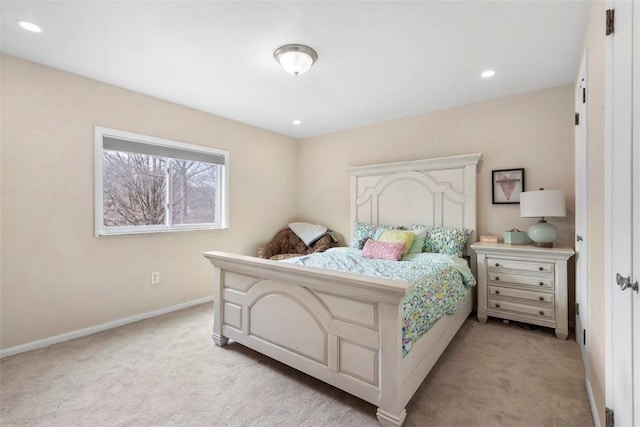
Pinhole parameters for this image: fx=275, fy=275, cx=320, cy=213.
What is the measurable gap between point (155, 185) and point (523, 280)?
394 centimetres

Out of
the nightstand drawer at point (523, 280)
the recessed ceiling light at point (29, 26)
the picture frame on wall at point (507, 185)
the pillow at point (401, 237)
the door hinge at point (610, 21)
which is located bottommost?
the nightstand drawer at point (523, 280)

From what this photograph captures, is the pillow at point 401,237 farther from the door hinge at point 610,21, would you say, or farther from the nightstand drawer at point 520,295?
the door hinge at point 610,21

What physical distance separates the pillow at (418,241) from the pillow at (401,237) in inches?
2.2

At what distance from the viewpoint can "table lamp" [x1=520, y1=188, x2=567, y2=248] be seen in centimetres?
244

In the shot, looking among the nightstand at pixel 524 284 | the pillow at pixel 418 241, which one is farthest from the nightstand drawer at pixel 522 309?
the pillow at pixel 418 241

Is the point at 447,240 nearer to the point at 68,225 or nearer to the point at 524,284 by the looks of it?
the point at 524,284

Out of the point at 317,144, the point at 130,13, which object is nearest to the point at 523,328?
the point at 317,144

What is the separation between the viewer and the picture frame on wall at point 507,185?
292 centimetres

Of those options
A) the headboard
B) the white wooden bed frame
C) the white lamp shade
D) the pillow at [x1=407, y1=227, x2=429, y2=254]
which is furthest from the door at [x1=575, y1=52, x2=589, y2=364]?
the pillow at [x1=407, y1=227, x2=429, y2=254]

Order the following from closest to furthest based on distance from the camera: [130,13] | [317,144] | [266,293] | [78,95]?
[130,13], [266,293], [78,95], [317,144]

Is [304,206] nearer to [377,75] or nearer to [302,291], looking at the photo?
[377,75]

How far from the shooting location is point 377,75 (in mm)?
2518

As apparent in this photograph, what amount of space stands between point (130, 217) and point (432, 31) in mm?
3235

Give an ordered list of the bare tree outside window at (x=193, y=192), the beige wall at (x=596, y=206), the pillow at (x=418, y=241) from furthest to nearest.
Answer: the bare tree outside window at (x=193, y=192) < the pillow at (x=418, y=241) < the beige wall at (x=596, y=206)
